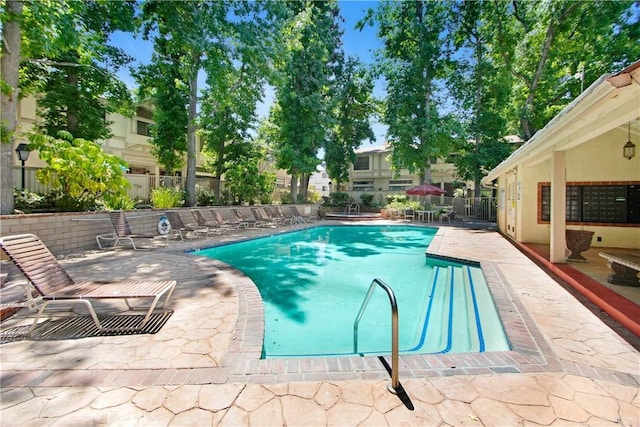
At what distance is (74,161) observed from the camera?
27.0 ft

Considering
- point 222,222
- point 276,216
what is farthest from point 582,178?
point 276,216

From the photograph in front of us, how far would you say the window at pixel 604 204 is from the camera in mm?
7957

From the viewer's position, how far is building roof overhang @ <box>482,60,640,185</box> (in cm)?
276

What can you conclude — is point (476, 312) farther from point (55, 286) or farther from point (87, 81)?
point (87, 81)

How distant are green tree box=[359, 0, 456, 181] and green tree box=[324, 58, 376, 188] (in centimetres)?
330

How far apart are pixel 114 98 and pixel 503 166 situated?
1565 cm

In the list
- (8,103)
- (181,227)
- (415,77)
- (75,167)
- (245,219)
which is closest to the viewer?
(8,103)

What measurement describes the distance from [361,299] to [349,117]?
2267cm

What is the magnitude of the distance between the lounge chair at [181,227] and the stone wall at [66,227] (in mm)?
1072

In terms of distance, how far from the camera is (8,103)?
7.55 m

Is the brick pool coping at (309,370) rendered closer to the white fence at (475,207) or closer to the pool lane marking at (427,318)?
the pool lane marking at (427,318)

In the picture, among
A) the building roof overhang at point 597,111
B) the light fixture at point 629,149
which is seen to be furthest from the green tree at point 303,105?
the light fixture at point 629,149

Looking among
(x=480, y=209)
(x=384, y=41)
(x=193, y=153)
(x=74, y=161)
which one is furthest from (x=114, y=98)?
(x=480, y=209)

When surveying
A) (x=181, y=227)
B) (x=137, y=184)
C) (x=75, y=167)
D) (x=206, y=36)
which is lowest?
(x=181, y=227)
